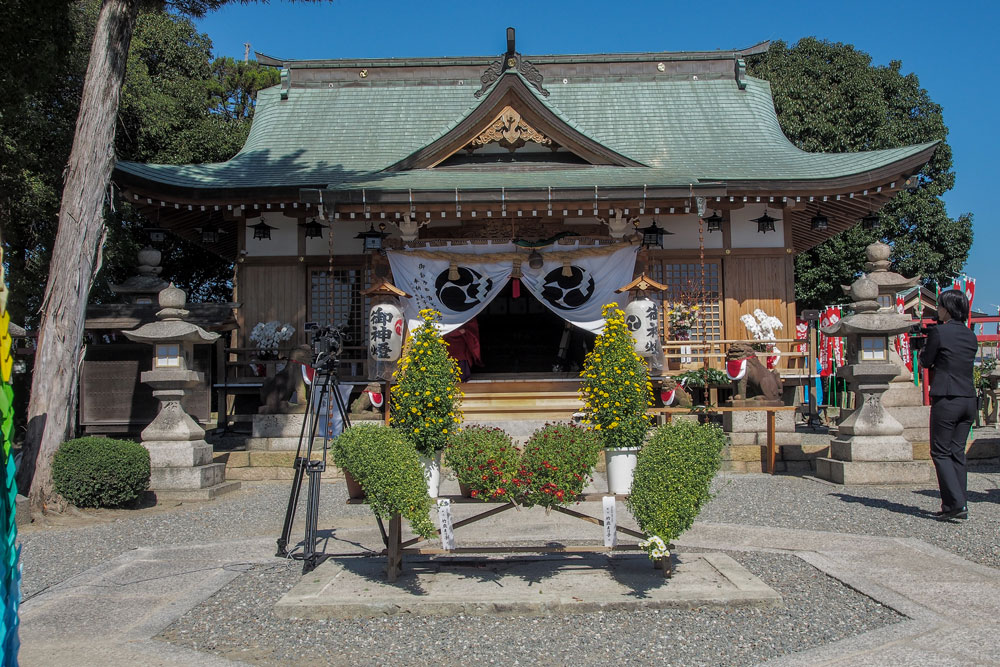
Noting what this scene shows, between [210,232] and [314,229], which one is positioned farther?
[210,232]

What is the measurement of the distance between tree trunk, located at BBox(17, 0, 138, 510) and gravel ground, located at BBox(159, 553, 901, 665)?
15.1ft

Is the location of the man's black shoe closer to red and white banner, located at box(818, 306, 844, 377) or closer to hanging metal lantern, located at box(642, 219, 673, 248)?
hanging metal lantern, located at box(642, 219, 673, 248)

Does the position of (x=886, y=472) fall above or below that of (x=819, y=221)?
below

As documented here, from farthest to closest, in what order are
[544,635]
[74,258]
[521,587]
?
[74,258] → [521,587] → [544,635]

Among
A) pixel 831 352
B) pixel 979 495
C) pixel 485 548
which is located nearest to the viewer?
pixel 485 548

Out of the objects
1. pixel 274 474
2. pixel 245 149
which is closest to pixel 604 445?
pixel 274 474

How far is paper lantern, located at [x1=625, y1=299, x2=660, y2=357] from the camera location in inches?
421

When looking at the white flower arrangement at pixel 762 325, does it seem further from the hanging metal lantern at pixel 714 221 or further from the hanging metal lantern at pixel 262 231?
the hanging metal lantern at pixel 262 231

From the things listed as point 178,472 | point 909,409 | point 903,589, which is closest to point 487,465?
point 903,589

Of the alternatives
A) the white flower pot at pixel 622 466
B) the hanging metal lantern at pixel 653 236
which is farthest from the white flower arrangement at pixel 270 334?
the white flower pot at pixel 622 466

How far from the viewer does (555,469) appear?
4461mm

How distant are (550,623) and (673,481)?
Result: 41.9 inches

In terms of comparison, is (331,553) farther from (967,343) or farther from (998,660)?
(967,343)

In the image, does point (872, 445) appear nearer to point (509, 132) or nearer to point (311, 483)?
point (311, 483)
